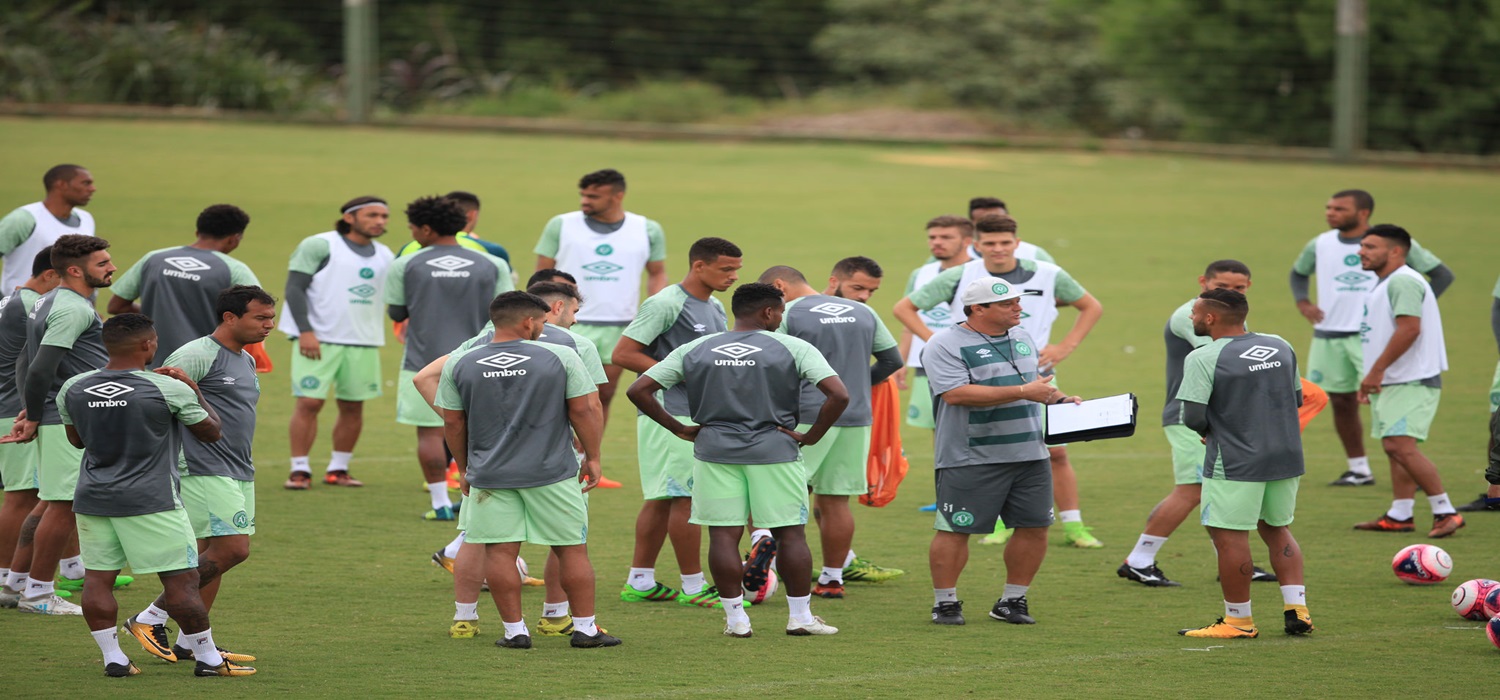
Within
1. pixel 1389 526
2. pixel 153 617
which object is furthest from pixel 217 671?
pixel 1389 526

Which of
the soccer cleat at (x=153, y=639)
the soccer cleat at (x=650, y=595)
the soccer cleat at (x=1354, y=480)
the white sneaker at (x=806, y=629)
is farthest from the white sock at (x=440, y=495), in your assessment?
the soccer cleat at (x=1354, y=480)

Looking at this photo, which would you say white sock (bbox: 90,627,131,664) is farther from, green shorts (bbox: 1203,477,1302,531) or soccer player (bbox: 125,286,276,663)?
green shorts (bbox: 1203,477,1302,531)

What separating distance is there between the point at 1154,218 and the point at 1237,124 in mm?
8811

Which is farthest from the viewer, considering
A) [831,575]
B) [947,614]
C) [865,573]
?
[865,573]

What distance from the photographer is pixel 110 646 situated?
6.98m

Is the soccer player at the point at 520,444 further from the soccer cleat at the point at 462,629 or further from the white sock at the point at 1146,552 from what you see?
the white sock at the point at 1146,552

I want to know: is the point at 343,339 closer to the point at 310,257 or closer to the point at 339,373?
the point at 339,373

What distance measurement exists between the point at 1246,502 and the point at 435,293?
535 centimetres

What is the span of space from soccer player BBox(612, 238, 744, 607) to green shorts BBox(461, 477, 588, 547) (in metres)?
1.11

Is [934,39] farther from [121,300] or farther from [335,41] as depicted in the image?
[121,300]

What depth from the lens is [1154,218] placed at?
23.9 m

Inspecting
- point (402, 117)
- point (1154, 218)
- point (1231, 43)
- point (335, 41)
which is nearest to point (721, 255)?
point (1154, 218)

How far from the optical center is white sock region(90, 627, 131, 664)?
22.8ft

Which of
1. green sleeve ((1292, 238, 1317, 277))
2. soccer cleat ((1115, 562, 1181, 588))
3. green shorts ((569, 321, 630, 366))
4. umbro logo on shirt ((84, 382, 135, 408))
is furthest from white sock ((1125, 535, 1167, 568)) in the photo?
umbro logo on shirt ((84, 382, 135, 408))
